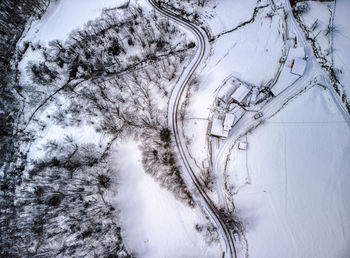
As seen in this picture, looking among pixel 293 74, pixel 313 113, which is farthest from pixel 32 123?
pixel 313 113

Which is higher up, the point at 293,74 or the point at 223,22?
the point at 223,22

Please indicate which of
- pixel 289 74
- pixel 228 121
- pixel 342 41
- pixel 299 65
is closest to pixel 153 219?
pixel 228 121

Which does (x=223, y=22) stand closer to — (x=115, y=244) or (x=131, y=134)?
(x=131, y=134)

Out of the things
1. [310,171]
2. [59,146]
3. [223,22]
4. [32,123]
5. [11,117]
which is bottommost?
[310,171]

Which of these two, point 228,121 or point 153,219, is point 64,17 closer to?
point 228,121

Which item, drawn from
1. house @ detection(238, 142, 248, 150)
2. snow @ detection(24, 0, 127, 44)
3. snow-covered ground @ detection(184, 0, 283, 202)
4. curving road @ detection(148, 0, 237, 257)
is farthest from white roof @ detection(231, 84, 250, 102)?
snow @ detection(24, 0, 127, 44)

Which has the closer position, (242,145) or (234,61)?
(242,145)
